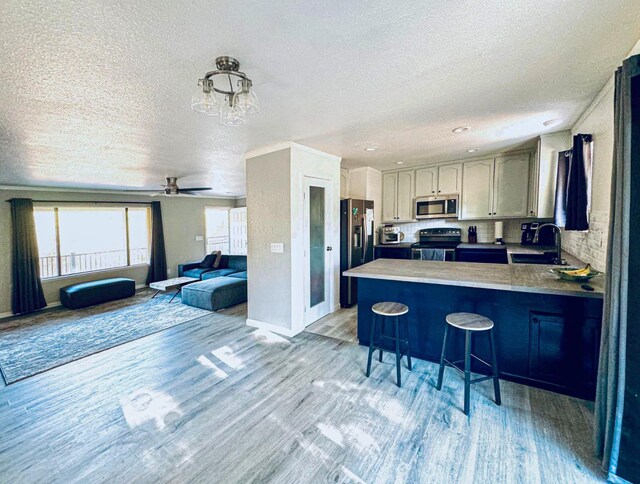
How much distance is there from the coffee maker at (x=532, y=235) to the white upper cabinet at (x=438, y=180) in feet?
3.77

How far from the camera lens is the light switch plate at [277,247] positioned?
11.8ft

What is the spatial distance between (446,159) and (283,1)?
4131 millimetres

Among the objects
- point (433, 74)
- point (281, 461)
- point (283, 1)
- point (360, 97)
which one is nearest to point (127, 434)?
point (281, 461)

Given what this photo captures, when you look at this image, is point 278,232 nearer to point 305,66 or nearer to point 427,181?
point 305,66

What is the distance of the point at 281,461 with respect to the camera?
1.72 m

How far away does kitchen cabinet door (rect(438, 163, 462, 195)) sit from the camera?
468 centimetres

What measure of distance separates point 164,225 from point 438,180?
22.5ft

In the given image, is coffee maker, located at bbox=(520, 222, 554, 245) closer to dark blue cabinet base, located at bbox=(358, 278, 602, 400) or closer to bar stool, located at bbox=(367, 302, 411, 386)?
dark blue cabinet base, located at bbox=(358, 278, 602, 400)

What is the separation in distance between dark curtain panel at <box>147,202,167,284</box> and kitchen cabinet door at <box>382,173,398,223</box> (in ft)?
18.9

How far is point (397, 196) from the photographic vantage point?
5316 mm

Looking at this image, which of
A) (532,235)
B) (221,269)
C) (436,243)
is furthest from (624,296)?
(221,269)

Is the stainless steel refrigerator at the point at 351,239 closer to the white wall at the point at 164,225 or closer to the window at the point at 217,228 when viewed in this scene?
the white wall at the point at 164,225

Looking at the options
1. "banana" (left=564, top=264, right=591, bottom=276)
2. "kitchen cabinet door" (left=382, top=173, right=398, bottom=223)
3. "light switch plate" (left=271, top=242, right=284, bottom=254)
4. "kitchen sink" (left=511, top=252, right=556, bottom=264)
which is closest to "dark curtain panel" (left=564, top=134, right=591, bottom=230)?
"banana" (left=564, top=264, right=591, bottom=276)

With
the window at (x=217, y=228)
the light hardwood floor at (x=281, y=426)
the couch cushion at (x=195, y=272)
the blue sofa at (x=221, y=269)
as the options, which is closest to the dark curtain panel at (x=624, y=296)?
the light hardwood floor at (x=281, y=426)
